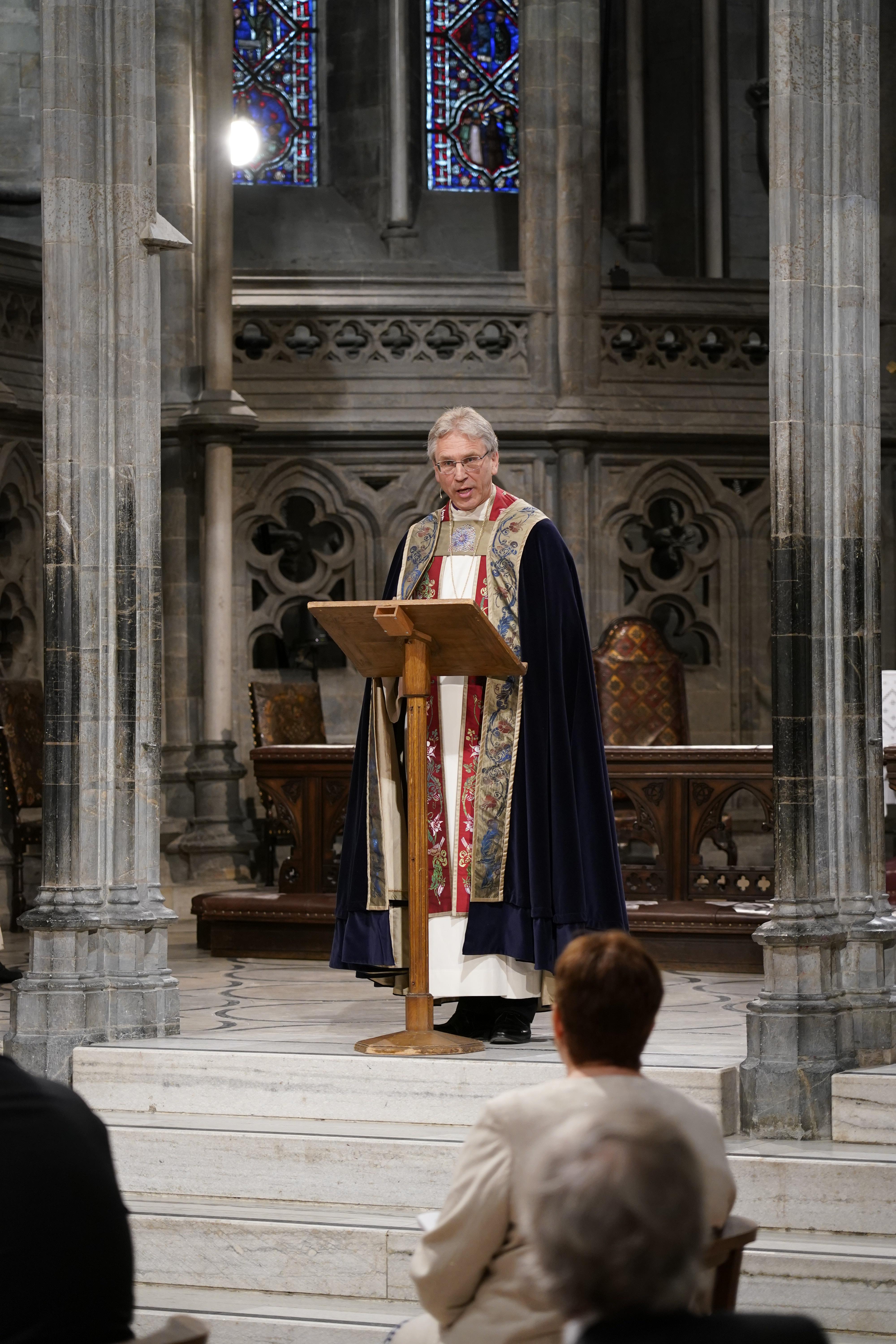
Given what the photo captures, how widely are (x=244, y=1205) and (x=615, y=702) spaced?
548 centimetres

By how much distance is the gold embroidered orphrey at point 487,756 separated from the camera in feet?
17.9

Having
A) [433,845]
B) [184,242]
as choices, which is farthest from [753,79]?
[433,845]

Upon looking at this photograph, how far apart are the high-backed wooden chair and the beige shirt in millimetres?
6438

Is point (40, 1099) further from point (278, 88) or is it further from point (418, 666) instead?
point (278, 88)

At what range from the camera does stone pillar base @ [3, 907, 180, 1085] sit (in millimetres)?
5684

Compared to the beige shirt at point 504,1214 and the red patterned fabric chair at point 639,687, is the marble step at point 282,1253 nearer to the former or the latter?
the beige shirt at point 504,1214

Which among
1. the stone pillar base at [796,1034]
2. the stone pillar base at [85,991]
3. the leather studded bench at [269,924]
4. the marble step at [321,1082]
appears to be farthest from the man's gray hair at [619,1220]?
the leather studded bench at [269,924]

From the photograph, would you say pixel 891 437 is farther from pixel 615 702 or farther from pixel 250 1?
pixel 250 1

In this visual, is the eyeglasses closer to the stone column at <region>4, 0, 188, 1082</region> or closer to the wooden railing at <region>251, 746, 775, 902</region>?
the stone column at <region>4, 0, 188, 1082</region>

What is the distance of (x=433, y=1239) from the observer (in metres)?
2.60

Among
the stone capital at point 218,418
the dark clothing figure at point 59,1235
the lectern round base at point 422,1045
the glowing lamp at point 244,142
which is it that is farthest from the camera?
the glowing lamp at point 244,142

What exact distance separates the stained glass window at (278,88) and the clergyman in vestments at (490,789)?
7291 mm

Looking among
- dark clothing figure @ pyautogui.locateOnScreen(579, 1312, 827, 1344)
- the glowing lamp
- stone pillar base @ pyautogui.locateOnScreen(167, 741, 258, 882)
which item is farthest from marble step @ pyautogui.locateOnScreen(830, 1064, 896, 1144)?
the glowing lamp

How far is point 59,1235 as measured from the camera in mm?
2385
